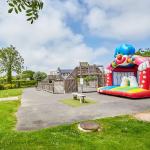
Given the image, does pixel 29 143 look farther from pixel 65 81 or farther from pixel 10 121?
pixel 65 81

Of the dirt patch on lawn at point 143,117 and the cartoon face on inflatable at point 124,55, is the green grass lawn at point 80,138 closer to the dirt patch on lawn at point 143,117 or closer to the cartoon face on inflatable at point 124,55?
the dirt patch on lawn at point 143,117

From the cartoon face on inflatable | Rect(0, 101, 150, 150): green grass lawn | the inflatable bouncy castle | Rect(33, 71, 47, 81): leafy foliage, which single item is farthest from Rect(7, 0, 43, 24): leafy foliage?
Rect(33, 71, 47, 81): leafy foliage

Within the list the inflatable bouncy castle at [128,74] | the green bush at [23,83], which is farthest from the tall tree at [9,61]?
the inflatable bouncy castle at [128,74]

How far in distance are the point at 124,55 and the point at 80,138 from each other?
53.5ft

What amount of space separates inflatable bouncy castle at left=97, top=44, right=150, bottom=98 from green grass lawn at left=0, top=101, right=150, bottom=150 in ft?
33.1

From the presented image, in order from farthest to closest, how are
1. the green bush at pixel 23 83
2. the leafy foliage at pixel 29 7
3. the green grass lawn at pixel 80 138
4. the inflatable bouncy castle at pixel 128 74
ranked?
the green bush at pixel 23 83 → the inflatable bouncy castle at pixel 128 74 → the green grass lawn at pixel 80 138 → the leafy foliage at pixel 29 7

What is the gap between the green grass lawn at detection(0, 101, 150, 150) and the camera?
7.46m

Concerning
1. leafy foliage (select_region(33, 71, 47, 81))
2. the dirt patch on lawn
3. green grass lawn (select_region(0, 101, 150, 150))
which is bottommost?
green grass lawn (select_region(0, 101, 150, 150))

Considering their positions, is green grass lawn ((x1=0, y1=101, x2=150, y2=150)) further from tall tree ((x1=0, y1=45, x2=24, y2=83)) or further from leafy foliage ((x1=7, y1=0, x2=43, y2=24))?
tall tree ((x1=0, y1=45, x2=24, y2=83))

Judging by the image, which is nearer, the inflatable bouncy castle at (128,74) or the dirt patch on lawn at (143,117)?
the dirt patch on lawn at (143,117)

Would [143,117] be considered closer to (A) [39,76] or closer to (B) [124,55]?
(B) [124,55]

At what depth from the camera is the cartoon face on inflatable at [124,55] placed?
74.5 feet

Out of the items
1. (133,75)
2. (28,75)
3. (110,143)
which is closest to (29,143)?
(110,143)

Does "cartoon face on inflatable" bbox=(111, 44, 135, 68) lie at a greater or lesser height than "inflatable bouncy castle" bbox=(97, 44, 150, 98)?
greater
